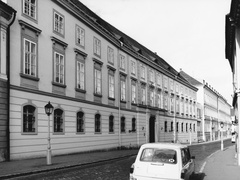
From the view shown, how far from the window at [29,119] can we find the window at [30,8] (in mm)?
5403

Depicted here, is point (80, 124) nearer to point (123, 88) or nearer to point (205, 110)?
point (123, 88)

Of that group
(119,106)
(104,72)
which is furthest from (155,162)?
(119,106)

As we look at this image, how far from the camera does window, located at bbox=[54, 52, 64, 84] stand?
2277cm

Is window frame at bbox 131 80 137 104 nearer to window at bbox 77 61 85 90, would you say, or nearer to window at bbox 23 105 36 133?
A: window at bbox 77 61 85 90

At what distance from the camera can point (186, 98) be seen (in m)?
62.1

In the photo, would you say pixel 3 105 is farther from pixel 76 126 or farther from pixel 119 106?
pixel 119 106

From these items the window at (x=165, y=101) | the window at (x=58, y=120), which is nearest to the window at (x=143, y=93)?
the window at (x=165, y=101)

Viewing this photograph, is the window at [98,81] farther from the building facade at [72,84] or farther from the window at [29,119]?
the window at [29,119]

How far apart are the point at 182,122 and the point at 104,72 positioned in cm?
3050

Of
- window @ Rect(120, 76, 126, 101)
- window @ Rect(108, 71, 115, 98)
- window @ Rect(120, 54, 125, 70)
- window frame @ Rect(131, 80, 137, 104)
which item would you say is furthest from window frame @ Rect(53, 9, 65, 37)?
window frame @ Rect(131, 80, 137, 104)

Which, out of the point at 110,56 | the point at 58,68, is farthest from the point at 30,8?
the point at 110,56

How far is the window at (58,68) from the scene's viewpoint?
74.7 ft

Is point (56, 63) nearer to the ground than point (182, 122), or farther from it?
farther from it

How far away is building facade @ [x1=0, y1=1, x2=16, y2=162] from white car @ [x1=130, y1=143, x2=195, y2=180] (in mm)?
10023
